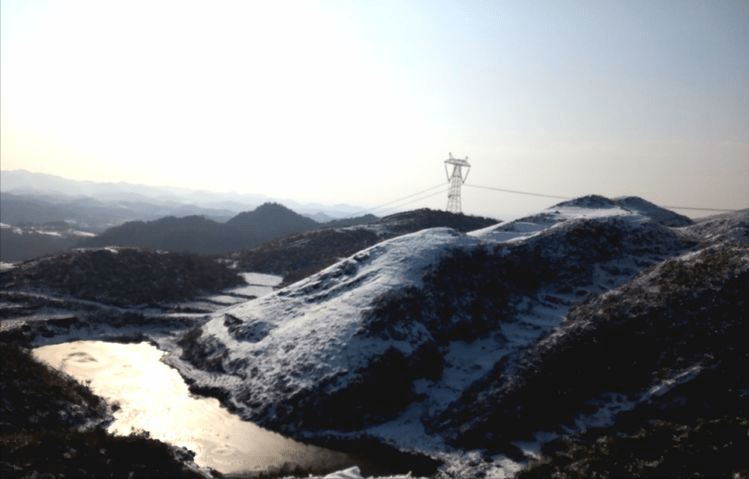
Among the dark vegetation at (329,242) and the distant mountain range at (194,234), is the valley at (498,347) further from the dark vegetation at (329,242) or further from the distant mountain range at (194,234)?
the distant mountain range at (194,234)

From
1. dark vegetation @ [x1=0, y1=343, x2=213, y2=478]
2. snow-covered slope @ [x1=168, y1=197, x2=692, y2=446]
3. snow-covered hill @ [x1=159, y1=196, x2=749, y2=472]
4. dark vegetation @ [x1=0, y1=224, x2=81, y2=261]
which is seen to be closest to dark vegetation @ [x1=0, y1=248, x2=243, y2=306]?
snow-covered slope @ [x1=168, y1=197, x2=692, y2=446]

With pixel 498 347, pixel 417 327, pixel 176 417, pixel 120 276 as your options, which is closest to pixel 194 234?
pixel 120 276

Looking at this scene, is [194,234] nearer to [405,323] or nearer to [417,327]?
[405,323]

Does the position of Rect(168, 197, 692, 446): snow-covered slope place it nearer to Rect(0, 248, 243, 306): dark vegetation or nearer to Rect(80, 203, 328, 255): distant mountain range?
Rect(0, 248, 243, 306): dark vegetation

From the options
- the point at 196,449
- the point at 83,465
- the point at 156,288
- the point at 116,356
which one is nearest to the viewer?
the point at 83,465

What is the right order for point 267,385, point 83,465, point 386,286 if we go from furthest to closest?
point 386,286
point 267,385
point 83,465

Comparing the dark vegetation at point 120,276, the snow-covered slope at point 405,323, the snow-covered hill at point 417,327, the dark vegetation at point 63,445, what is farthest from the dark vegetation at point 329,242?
the dark vegetation at point 63,445

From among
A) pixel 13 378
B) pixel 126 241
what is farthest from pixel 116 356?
pixel 126 241

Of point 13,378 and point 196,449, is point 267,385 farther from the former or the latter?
point 13,378
